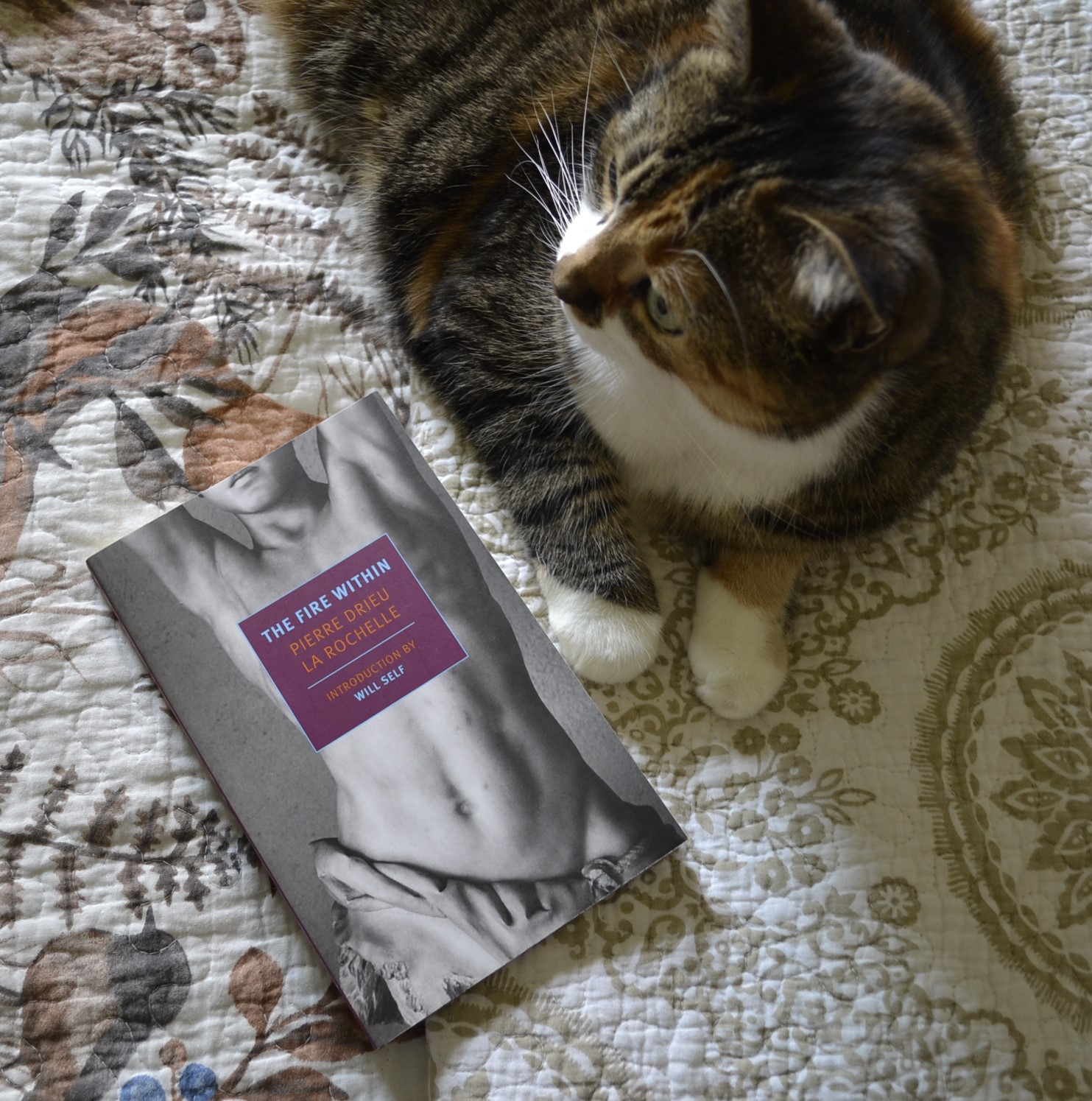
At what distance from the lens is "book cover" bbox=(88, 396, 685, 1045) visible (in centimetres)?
76

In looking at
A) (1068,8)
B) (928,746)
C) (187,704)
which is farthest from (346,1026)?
(1068,8)

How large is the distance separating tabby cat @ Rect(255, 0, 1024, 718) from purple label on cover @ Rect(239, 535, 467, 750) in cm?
13

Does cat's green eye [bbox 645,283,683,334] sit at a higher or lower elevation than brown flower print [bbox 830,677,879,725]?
higher

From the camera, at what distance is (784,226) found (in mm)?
617

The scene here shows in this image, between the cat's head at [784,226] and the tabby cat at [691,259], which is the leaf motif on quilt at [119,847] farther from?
the cat's head at [784,226]

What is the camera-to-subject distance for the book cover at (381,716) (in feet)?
2.50

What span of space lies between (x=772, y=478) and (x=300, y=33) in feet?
2.43

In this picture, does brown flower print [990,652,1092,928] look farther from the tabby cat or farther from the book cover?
the book cover

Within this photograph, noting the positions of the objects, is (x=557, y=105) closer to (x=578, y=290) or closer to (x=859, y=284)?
(x=578, y=290)

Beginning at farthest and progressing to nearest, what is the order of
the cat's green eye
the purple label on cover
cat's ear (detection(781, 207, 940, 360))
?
the purple label on cover → the cat's green eye → cat's ear (detection(781, 207, 940, 360))

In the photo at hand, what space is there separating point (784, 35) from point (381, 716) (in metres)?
0.65

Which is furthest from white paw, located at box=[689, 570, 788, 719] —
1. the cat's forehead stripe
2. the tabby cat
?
the cat's forehead stripe

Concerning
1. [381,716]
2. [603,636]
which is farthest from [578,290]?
[381,716]

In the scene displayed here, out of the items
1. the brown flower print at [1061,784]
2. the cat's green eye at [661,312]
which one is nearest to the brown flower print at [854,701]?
the brown flower print at [1061,784]
